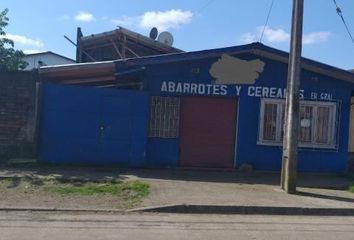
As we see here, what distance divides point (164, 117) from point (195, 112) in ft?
2.97

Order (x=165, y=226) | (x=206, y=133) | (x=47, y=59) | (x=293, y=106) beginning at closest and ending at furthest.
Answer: (x=165, y=226)
(x=293, y=106)
(x=206, y=133)
(x=47, y=59)

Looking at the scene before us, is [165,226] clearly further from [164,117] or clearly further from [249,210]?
[164,117]

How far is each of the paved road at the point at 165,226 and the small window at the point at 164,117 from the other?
6201 mm

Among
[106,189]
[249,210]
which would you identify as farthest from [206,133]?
[249,210]

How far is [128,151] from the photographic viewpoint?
15891 millimetres

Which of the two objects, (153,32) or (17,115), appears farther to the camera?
(153,32)

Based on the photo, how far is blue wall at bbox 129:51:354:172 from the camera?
1627 centimetres

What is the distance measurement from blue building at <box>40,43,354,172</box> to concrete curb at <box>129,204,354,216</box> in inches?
218

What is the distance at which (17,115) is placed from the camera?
15.8 meters

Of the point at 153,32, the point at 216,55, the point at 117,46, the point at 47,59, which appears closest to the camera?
the point at 216,55

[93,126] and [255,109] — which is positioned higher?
[255,109]

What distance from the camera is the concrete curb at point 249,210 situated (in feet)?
34.4

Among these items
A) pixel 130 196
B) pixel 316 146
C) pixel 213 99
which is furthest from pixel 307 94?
pixel 130 196

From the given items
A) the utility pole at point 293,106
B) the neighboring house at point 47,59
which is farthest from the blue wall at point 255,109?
the neighboring house at point 47,59
